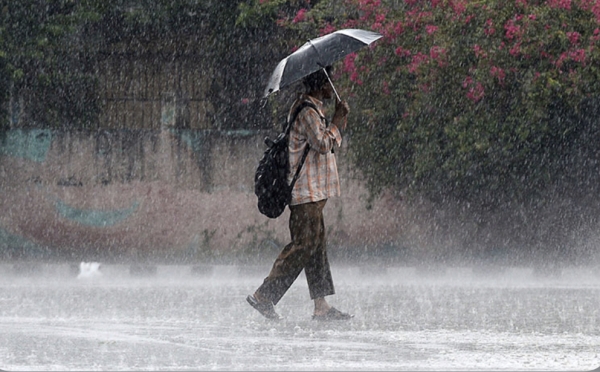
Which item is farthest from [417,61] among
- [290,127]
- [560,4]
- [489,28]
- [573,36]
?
[290,127]

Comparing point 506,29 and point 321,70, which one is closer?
point 321,70

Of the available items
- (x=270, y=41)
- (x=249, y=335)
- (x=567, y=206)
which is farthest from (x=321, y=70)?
(x=270, y=41)

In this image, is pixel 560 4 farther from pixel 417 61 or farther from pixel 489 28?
pixel 417 61

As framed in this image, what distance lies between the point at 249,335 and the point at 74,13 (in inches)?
454

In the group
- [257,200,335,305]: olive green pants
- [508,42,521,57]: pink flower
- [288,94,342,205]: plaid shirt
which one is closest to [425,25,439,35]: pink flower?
[508,42,521,57]: pink flower

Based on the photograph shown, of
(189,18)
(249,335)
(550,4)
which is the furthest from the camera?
(189,18)

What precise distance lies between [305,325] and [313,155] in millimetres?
1320

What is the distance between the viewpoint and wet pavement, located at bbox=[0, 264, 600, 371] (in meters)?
8.16

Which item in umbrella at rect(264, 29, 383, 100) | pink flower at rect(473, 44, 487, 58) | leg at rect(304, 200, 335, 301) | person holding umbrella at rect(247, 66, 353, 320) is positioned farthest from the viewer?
pink flower at rect(473, 44, 487, 58)

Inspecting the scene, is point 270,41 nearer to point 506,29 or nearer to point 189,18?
point 189,18

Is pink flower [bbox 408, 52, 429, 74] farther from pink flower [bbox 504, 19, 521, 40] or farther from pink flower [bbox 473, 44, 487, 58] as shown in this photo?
pink flower [bbox 504, 19, 521, 40]

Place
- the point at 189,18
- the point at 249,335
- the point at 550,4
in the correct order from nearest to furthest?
the point at 249,335 → the point at 550,4 → the point at 189,18

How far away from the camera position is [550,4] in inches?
643

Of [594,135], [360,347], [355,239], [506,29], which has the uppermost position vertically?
[506,29]
